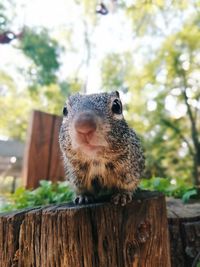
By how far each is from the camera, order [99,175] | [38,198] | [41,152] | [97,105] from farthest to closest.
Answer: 1. [41,152]
2. [38,198]
3. [99,175]
4. [97,105]

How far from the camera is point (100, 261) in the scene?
173cm

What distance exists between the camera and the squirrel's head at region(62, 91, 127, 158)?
1.64 metres

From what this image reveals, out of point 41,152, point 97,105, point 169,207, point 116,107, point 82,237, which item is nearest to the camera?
point 82,237

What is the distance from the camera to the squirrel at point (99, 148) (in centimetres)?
170

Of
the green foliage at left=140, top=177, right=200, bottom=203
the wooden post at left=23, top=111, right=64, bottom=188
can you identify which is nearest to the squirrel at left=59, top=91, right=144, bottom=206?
the green foliage at left=140, top=177, right=200, bottom=203

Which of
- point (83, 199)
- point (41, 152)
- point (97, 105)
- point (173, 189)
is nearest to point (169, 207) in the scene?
point (173, 189)

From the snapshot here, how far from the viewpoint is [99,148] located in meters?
1.79

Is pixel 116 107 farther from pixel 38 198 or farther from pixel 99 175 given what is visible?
pixel 38 198

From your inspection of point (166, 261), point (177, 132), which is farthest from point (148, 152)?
point (166, 261)

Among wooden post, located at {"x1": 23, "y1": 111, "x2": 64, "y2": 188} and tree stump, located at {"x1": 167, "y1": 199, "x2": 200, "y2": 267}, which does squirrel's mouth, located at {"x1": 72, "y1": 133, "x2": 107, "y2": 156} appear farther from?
wooden post, located at {"x1": 23, "y1": 111, "x2": 64, "y2": 188}

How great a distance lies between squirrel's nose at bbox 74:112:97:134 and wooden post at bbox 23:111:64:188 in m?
3.33

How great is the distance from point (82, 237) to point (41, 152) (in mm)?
3389

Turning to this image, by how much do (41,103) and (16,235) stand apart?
565 inches

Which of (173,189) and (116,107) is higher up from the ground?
(116,107)
